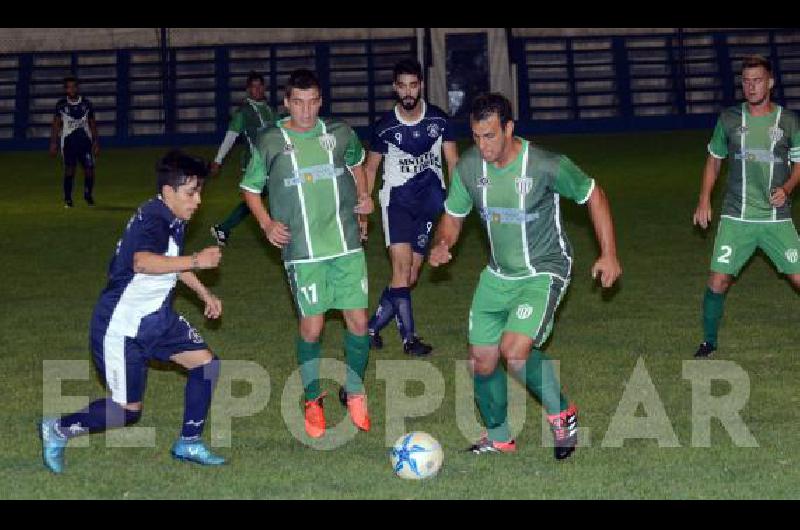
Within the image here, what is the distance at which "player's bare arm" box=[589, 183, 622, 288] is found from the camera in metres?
7.55

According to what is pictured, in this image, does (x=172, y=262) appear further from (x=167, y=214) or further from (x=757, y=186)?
(x=757, y=186)

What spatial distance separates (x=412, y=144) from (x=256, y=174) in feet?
8.14

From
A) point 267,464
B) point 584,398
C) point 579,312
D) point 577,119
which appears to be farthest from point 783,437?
point 577,119

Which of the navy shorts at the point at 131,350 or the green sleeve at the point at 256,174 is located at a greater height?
the green sleeve at the point at 256,174

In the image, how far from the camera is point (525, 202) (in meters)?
7.73

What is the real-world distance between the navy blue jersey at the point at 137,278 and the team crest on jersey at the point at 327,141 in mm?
1340

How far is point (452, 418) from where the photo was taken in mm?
8742

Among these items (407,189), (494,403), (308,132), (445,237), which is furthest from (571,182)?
(407,189)

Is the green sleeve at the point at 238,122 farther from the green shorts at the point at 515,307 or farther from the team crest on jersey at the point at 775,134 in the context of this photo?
the green shorts at the point at 515,307

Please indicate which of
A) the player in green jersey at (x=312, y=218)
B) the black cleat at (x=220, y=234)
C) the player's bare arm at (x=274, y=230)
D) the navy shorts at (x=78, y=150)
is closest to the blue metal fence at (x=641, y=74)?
the navy shorts at (x=78, y=150)

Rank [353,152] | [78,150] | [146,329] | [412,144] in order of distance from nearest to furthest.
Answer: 1. [146,329]
2. [353,152]
3. [412,144]
4. [78,150]

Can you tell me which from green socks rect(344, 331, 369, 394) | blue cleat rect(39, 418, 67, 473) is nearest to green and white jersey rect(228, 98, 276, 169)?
green socks rect(344, 331, 369, 394)

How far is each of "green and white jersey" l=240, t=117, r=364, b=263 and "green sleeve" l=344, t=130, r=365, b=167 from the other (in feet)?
0.32

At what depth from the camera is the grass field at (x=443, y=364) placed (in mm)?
7324
